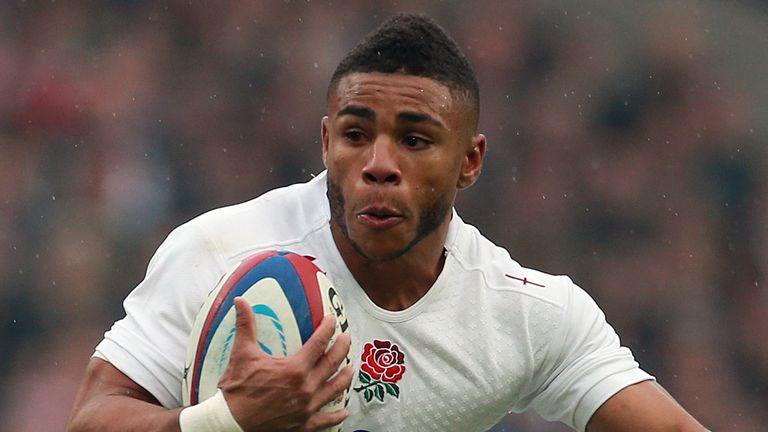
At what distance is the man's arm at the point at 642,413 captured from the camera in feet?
12.3

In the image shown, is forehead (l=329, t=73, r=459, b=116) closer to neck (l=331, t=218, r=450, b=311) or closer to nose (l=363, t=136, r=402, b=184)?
nose (l=363, t=136, r=402, b=184)

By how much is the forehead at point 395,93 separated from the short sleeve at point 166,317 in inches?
22.2

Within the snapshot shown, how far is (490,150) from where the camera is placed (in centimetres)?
797

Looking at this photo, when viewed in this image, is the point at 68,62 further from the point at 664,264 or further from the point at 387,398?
the point at 387,398

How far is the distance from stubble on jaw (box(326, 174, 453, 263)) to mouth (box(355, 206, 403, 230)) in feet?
0.32

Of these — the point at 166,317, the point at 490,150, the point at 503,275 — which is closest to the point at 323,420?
the point at 166,317

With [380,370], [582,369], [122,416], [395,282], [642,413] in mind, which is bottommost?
[642,413]

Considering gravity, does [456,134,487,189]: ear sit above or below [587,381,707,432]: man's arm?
above

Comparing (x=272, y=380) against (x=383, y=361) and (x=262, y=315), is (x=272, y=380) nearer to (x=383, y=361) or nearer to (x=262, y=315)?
(x=262, y=315)

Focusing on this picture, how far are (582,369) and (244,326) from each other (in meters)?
1.33

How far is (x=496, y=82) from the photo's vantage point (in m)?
8.18

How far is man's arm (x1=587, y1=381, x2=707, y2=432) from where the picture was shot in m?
3.76

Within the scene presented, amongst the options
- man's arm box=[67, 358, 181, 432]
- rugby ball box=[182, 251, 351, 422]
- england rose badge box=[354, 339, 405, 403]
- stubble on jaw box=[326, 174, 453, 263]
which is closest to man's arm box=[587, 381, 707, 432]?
england rose badge box=[354, 339, 405, 403]

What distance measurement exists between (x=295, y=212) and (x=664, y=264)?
437 cm
